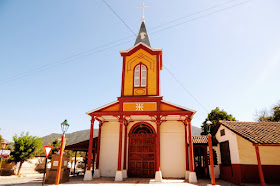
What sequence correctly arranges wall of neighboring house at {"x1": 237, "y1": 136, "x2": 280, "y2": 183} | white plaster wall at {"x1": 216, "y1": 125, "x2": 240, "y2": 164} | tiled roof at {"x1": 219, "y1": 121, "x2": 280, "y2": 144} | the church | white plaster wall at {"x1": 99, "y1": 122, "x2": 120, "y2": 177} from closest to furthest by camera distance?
tiled roof at {"x1": 219, "y1": 121, "x2": 280, "y2": 144} → wall of neighboring house at {"x1": 237, "y1": 136, "x2": 280, "y2": 183} → white plaster wall at {"x1": 216, "y1": 125, "x2": 240, "y2": 164} → the church → white plaster wall at {"x1": 99, "y1": 122, "x2": 120, "y2": 177}

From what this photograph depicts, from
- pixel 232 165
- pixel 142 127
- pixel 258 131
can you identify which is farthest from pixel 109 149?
pixel 258 131

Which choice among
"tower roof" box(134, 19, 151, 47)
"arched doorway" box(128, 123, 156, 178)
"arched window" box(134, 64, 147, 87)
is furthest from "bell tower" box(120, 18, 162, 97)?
"arched doorway" box(128, 123, 156, 178)

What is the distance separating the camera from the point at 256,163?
1116cm

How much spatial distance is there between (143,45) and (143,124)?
714 centimetres

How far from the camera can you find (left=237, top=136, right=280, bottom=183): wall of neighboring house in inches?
431

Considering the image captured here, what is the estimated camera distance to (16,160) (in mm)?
18859

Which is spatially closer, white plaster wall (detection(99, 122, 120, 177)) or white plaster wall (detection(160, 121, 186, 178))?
white plaster wall (detection(160, 121, 186, 178))

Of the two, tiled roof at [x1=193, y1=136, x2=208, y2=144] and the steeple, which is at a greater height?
the steeple

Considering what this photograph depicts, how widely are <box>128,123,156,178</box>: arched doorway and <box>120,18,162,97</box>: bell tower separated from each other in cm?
313

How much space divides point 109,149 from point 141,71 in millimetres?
7386

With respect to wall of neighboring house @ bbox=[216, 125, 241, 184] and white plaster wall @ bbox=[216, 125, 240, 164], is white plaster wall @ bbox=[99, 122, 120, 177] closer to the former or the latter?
wall of neighboring house @ bbox=[216, 125, 241, 184]

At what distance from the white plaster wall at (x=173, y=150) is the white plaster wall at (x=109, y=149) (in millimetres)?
3992

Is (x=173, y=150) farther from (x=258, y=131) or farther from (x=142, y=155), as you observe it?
(x=258, y=131)

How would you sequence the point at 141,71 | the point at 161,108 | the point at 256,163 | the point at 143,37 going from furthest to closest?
the point at 143,37, the point at 141,71, the point at 161,108, the point at 256,163
